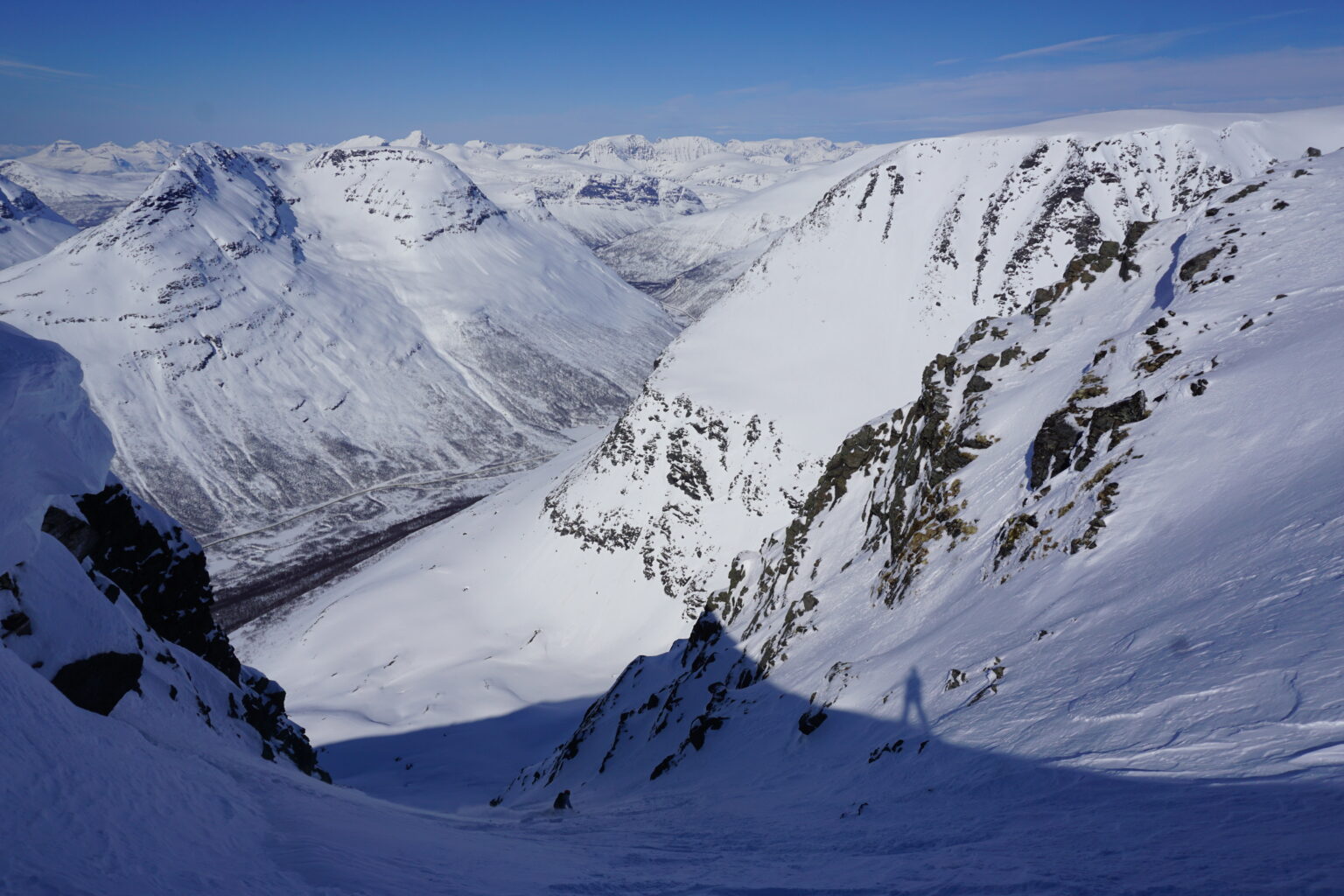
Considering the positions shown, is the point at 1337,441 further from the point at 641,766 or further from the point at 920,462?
the point at 641,766

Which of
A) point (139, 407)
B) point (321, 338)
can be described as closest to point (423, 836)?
point (139, 407)

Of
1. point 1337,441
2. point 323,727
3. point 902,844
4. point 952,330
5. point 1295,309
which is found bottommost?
point 323,727

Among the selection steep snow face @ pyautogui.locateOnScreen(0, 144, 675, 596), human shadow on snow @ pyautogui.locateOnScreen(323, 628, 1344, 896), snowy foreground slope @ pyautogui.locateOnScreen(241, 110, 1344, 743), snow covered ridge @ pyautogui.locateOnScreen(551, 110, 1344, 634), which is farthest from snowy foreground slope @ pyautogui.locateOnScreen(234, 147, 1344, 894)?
steep snow face @ pyautogui.locateOnScreen(0, 144, 675, 596)

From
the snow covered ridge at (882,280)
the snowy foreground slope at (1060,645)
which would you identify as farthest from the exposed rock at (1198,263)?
the snow covered ridge at (882,280)

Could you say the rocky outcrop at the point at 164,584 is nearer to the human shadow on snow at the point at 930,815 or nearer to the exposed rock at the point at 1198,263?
the human shadow on snow at the point at 930,815

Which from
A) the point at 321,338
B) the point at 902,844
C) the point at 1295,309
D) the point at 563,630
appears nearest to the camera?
the point at 902,844

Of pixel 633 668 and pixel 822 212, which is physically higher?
pixel 822 212

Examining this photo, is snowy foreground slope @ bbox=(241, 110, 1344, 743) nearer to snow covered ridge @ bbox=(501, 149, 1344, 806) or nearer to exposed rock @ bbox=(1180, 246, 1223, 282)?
snow covered ridge @ bbox=(501, 149, 1344, 806)
